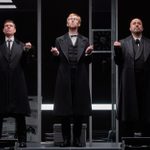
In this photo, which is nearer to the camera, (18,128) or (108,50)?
(18,128)

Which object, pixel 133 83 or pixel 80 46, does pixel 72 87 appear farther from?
pixel 133 83

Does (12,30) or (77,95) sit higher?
(12,30)

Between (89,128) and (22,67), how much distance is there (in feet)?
6.46

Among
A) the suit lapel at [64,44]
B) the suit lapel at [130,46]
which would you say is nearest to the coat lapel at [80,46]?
the suit lapel at [64,44]

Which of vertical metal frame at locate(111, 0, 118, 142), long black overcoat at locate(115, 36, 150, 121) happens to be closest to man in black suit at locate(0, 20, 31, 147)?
long black overcoat at locate(115, 36, 150, 121)

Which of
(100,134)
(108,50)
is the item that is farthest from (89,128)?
(108,50)

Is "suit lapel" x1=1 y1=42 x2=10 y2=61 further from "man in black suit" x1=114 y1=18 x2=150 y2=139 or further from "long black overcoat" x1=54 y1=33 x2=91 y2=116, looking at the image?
"man in black suit" x1=114 y1=18 x2=150 y2=139

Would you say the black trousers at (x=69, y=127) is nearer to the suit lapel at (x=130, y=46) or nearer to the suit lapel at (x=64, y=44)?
the suit lapel at (x=64, y=44)

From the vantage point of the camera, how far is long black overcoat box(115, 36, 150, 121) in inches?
274

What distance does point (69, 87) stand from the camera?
7.02 meters

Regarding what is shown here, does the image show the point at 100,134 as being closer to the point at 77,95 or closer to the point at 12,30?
the point at 77,95

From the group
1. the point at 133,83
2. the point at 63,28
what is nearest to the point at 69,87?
the point at 133,83

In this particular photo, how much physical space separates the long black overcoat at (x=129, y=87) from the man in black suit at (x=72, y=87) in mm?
410

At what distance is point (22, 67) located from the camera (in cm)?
716
